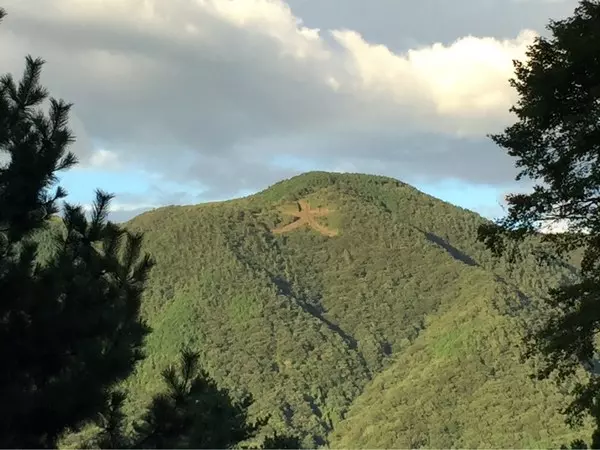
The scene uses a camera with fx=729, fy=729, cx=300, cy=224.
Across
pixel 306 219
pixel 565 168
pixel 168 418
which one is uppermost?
pixel 306 219

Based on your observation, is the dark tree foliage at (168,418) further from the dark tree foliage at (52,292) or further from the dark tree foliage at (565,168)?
the dark tree foliage at (565,168)

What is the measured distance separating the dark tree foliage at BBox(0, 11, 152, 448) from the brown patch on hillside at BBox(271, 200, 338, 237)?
150m

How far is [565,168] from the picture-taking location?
398 inches

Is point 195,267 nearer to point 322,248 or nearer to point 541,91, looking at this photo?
point 322,248

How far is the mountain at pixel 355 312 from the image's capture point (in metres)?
92.2

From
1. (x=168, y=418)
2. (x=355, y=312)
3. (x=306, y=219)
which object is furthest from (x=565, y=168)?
(x=306, y=219)

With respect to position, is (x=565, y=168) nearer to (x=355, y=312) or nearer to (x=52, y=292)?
(x=52, y=292)

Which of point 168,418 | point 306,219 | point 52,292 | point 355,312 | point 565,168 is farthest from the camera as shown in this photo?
point 306,219

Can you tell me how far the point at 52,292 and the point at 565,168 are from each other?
7090 mm

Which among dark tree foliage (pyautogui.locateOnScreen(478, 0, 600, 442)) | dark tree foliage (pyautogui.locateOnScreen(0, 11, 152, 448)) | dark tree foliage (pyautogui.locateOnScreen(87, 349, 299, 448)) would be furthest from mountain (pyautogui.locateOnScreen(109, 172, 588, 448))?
dark tree foliage (pyautogui.locateOnScreen(0, 11, 152, 448))

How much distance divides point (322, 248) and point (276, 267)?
12836 mm

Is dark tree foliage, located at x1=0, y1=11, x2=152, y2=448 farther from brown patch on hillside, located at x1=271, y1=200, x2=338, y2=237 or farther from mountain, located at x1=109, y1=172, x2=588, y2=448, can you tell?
brown patch on hillside, located at x1=271, y1=200, x2=338, y2=237

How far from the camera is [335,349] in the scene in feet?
404

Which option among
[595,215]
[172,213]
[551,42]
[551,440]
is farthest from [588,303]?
[172,213]
